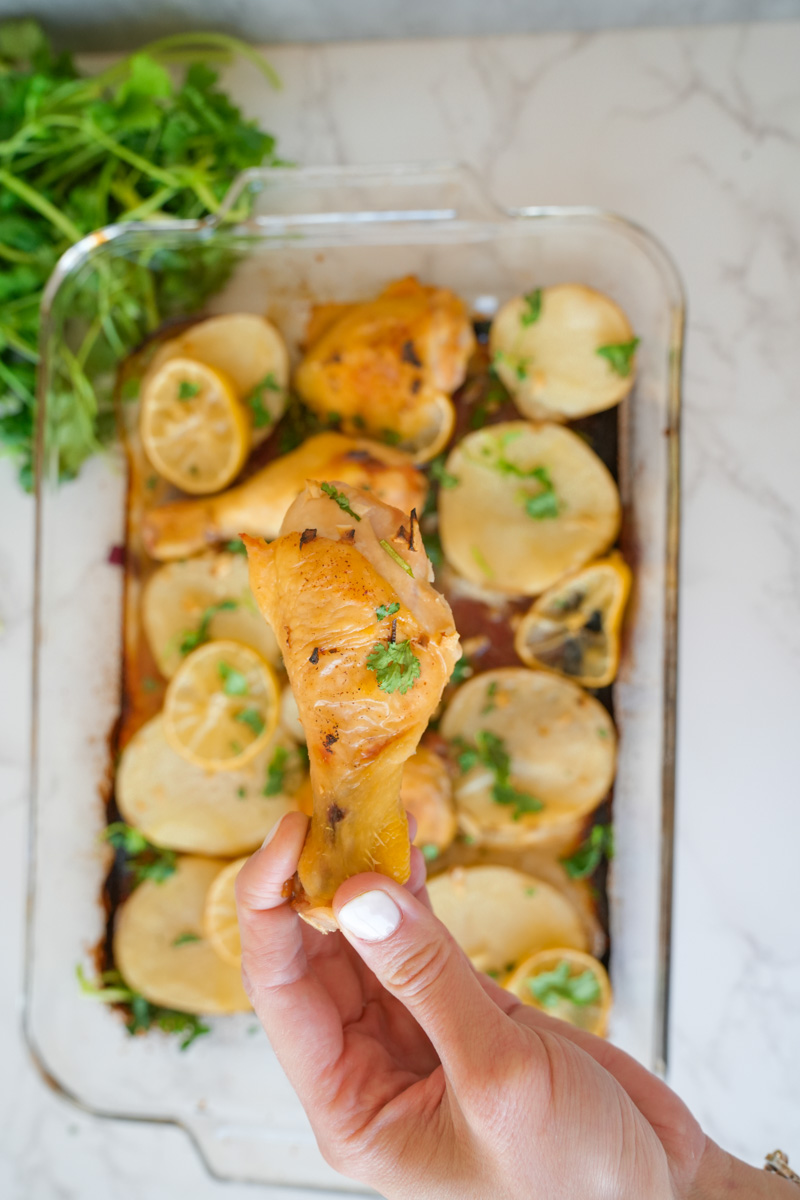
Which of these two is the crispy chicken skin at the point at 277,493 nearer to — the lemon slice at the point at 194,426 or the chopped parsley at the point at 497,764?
the lemon slice at the point at 194,426

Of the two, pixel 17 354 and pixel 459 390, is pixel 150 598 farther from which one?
pixel 459 390

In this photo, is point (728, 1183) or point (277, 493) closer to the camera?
Answer: point (728, 1183)

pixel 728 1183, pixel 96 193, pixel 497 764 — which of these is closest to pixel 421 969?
pixel 728 1183

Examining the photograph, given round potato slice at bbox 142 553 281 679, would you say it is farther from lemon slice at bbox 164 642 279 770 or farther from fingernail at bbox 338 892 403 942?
fingernail at bbox 338 892 403 942

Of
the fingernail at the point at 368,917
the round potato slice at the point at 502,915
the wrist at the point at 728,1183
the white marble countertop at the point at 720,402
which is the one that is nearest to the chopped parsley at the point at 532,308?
the white marble countertop at the point at 720,402

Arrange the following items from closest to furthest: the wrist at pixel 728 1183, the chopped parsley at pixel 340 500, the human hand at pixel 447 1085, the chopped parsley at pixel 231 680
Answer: the human hand at pixel 447 1085 → the chopped parsley at pixel 340 500 → the wrist at pixel 728 1183 → the chopped parsley at pixel 231 680

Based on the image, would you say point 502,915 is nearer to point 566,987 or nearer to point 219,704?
point 566,987

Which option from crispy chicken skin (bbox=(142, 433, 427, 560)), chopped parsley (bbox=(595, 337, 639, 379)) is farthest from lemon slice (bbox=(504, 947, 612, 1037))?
chopped parsley (bbox=(595, 337, 639, 379))
